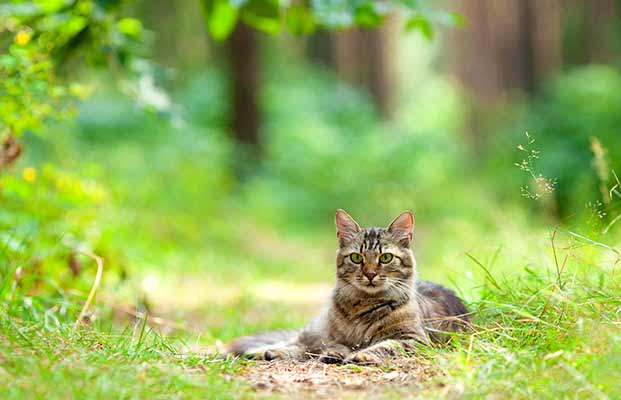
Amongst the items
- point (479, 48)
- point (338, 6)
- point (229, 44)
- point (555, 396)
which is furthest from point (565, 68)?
point (555, 396)

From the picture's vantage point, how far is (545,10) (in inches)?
995

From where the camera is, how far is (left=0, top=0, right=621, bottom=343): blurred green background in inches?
248

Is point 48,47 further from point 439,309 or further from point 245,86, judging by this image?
point 245,86

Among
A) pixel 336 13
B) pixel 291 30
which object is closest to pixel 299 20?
pixel 291 30

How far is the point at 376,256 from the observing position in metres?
4.49

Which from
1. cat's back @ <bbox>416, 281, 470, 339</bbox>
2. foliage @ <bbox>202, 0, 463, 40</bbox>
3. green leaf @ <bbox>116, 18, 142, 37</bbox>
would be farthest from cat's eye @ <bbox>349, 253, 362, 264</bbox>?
green leaf @ <bbox>116, 18, 142, 37</bbox>

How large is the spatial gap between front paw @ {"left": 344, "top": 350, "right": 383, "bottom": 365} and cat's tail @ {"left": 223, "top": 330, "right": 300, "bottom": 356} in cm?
72

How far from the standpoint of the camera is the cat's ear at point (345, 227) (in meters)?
4.66

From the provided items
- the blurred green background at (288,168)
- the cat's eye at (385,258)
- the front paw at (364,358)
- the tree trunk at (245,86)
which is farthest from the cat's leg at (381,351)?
the tree trunk at (245,86)

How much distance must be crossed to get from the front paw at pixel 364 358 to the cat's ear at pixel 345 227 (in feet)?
2.67

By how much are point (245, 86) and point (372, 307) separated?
40.2ft

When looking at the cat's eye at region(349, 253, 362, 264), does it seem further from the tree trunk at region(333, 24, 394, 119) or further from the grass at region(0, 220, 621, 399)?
the tree trunk at region(333, 24, 394, 119)

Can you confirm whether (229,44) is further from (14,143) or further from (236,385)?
(236,385)

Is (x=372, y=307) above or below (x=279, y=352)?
above
